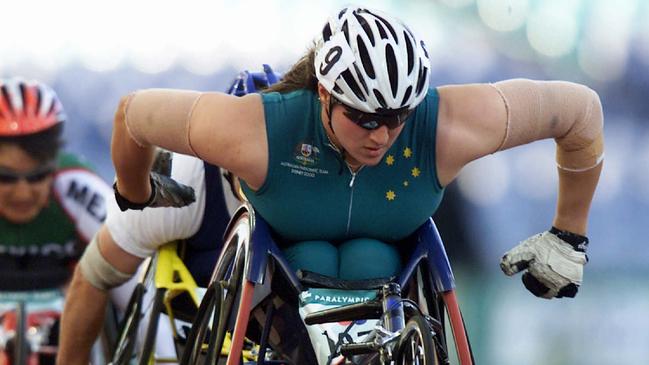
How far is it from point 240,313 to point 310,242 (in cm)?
32

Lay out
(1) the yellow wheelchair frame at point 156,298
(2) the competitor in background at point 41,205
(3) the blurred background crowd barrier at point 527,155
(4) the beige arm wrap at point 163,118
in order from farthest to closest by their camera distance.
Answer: (2) the competitor in background at point 41,205 → (3) the blurred background crowd barrier at point 527,155 → (1) the yellow wheelchair frame at point 156,298 → (4) the beige arm wrap at point 163,118

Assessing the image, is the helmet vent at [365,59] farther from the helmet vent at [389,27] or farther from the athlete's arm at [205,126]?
the athlete's arm at [205,126]

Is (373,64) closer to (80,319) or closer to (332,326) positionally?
(332,326)

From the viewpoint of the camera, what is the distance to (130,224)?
21.3 ft

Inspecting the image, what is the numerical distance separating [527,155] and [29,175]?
2496 mm

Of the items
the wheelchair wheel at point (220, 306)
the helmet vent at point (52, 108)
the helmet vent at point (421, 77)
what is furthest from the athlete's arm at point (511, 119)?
the helmet vent at point (52, 108)

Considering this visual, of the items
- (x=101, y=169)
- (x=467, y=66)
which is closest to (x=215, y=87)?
(x=101, y=169)

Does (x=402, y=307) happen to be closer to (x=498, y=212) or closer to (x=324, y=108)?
(x=324, y=108)

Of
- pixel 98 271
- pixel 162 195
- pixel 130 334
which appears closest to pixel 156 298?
pixel 130 334

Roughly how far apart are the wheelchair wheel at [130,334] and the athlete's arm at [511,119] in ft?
6.36

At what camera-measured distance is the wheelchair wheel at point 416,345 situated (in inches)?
169

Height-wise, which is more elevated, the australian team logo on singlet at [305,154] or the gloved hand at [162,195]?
the australian team logo on singlet at [305,154]

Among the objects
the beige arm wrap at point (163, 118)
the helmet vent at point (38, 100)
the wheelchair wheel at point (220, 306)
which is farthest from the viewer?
the helmet vent at point (38, 100)

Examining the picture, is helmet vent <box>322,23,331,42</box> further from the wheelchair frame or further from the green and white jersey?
the green and white jersey
